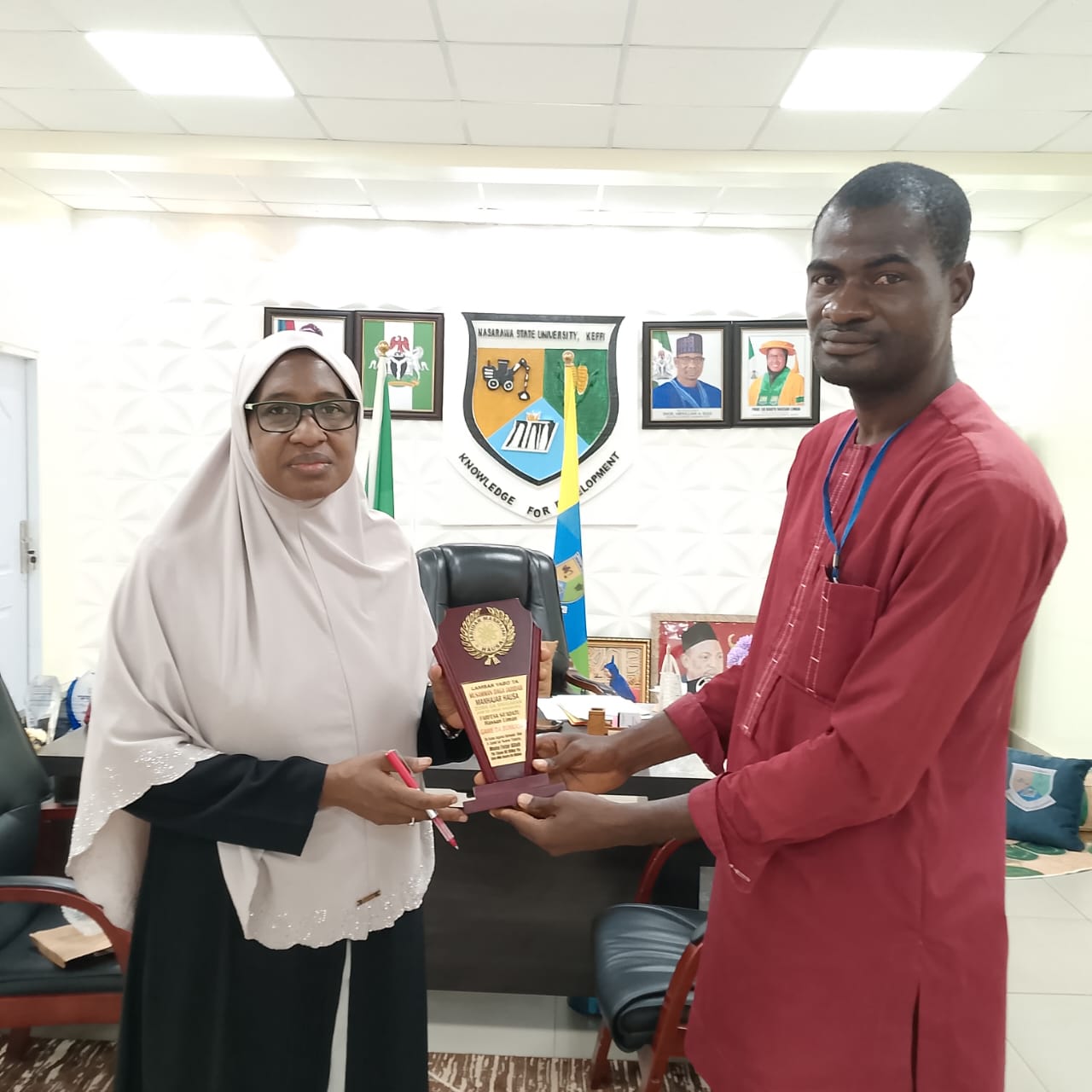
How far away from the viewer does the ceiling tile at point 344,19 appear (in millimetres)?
3014

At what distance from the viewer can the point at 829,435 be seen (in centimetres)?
130

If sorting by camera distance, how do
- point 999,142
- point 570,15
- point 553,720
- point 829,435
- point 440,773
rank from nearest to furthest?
point 829,435 → point 440,773 → point 553,720 → point 570,15 → point 999,142

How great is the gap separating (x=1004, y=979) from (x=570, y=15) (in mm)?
3094

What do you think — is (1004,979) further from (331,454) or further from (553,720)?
(553,720)

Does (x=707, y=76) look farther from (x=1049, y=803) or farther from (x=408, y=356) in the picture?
(x=1049, y=803)

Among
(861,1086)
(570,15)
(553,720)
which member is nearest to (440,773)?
(553,720)

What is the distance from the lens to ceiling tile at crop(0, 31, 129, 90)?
3.29 metres

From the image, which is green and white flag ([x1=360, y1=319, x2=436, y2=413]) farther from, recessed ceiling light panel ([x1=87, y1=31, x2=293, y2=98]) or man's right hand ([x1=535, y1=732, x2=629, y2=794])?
man's right hand ([x1=535, y1=732, x2=629, y2=794])

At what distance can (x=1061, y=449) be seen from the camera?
4.80 meters

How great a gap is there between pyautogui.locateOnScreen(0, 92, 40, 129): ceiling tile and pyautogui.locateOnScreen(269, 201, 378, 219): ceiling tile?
1200 mm

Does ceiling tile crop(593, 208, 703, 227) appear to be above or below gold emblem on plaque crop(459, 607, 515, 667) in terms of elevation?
above

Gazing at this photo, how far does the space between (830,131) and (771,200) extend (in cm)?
79


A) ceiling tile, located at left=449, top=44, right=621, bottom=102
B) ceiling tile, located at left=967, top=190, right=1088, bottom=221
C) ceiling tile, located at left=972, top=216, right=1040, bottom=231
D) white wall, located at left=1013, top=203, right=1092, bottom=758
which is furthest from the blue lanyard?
ceiling tile, located at left=972, top=216, right=1040, bottom=231

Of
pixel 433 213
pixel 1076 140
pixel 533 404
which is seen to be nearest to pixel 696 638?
pixel 533 404
